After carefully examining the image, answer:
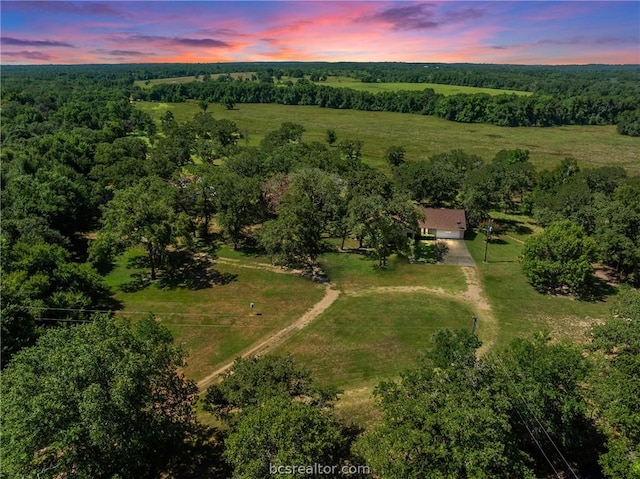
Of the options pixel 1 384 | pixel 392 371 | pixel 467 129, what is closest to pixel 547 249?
pixel 392 371

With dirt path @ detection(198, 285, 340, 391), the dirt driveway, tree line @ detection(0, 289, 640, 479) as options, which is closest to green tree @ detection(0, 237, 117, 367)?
tree line @ detection(0, 289, 640, 479)

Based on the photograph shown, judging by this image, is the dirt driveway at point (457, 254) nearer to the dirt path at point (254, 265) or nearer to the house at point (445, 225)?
the house at point (445, 225)

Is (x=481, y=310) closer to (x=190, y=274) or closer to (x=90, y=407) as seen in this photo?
(x=190, y=274)

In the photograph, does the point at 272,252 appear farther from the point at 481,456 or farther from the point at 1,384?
the point at 481,456

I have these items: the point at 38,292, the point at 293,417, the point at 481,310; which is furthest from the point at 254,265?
the point at 293,417

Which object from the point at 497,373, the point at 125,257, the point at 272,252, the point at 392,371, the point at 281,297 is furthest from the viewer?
the point at 125,257

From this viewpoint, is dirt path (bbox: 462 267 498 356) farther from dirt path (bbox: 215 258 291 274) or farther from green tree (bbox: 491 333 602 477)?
dirt path (bbox: 215 258 291 274)
